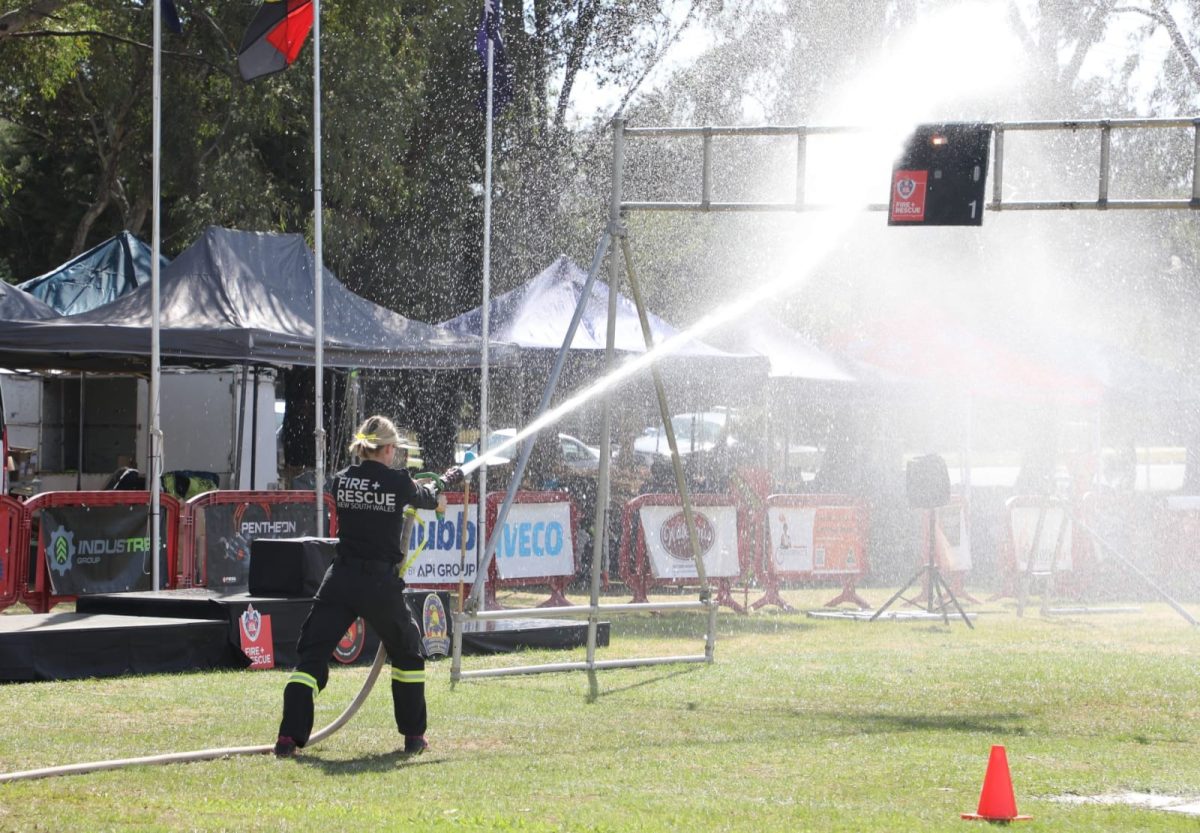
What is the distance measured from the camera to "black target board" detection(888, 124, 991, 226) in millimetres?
12305

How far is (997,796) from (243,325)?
12963mm

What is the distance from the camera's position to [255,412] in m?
21.5

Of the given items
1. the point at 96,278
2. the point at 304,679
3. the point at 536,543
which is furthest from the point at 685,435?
the point at 304,679

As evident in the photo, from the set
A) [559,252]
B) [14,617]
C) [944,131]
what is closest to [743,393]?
[559,252]

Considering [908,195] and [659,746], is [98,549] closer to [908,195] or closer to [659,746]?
[659,746]

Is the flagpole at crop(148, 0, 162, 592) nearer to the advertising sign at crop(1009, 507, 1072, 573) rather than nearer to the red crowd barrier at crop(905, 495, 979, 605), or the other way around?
the red crowd barrier at crop(905, 495, 979, 605)

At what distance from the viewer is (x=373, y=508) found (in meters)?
8.66

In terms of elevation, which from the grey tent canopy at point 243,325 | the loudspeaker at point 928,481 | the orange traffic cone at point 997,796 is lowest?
the orange traffic cone at point 997,796

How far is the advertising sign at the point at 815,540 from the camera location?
1931cm

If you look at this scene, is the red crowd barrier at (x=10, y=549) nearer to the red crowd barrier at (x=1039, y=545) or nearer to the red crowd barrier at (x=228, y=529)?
the red crowd barrier at (x=228, y=529)

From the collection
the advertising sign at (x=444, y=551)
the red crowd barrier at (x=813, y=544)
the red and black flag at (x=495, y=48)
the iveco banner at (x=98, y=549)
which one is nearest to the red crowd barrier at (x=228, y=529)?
the iveco banner at (x=98, y=549)

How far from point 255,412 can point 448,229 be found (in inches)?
422

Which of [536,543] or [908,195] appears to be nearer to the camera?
[908,195]

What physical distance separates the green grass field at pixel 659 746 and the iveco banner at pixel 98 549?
3674mm
